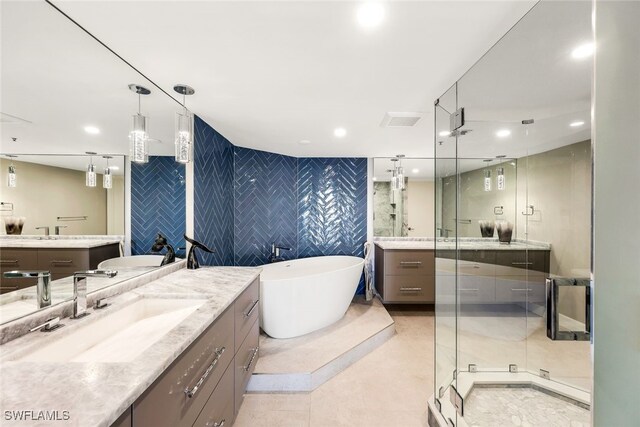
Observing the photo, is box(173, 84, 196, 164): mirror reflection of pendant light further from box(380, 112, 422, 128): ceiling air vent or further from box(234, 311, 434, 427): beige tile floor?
box(234, 311, 434, 427): beige tile floor

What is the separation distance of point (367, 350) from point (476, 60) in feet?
8.38

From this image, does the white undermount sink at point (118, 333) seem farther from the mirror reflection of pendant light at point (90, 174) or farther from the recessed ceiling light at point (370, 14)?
the recessed ceiling light at point (370, 14)

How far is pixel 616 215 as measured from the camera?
2.01ft

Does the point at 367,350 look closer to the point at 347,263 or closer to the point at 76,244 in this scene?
the point at 347,263

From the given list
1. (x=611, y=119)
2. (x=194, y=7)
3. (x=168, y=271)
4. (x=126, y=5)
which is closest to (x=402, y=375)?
(x=168, y=271)

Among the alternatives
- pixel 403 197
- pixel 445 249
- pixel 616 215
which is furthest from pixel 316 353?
pixel 403 197

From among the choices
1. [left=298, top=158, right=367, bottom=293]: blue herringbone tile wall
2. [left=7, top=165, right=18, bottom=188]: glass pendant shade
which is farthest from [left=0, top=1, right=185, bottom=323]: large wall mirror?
[left=298, top=158, right=367, bottom=293]: blue herringbone tile wall

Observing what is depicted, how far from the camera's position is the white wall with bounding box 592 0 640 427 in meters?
0.58

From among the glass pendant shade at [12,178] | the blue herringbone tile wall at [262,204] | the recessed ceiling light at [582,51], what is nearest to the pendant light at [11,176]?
the glass pendant shade at [12,178]

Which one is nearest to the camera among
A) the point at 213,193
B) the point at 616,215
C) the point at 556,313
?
the point at 616,215

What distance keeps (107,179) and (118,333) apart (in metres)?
0.94

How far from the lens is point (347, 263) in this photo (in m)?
3.70

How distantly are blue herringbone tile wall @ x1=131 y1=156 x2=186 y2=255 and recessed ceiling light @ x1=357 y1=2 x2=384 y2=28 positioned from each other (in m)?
1.62

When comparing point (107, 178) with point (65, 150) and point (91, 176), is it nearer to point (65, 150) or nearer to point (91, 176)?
point (91, 176)
